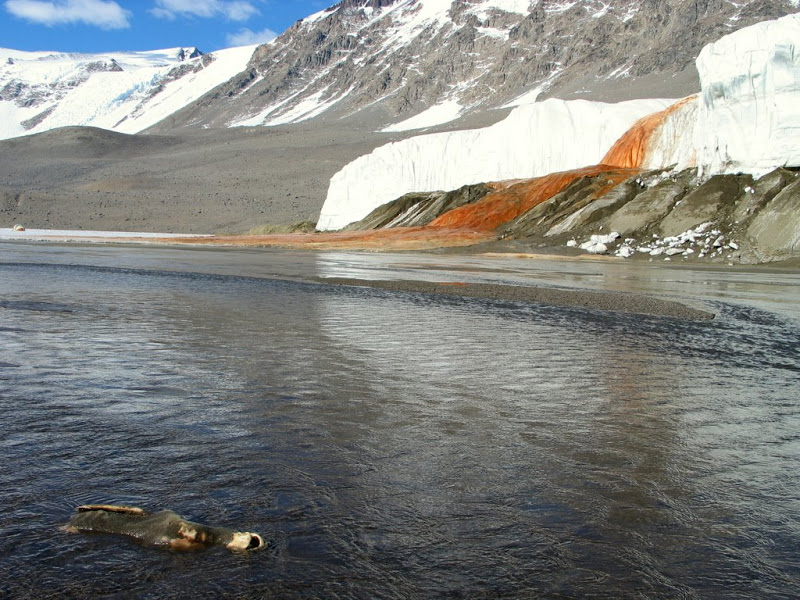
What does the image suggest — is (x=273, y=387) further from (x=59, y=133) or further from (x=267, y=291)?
(x=59, y=133)

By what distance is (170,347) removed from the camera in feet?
36.7

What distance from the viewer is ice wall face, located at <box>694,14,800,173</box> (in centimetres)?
3647

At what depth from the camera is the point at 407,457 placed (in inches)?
248

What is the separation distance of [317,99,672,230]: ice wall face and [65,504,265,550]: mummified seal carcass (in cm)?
5490

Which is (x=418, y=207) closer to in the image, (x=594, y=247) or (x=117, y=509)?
(x=594, y=247)

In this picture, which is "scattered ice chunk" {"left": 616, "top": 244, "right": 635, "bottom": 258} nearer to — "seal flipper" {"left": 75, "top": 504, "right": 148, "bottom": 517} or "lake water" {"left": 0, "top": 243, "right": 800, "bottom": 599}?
"lake water" {"left": 0, "top": 243, "right": 800, "bottom": 599}

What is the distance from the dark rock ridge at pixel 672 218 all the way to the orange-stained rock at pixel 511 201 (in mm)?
987

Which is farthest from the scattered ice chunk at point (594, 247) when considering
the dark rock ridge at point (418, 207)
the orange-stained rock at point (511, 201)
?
the dark rock ridge at point (418, 207)

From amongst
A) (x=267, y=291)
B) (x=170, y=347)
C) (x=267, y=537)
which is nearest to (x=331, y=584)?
(x=267, y=537)

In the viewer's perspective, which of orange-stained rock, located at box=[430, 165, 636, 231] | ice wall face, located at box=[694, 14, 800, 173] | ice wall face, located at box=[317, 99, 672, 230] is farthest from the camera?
ice wall face, located at box=[317, 99, 672, 230]

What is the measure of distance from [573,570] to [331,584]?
1.36m

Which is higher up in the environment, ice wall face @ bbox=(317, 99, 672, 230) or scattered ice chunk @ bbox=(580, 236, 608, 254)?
ice wall face @ bbox=(317, 99, 672, 230)

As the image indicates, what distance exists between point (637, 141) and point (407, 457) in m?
48.2

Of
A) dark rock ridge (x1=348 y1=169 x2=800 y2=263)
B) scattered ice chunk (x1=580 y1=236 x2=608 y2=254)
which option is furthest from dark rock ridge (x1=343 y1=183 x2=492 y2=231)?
scattered ice chunk (x1=580 y1=236 x2=608 y2=254)
